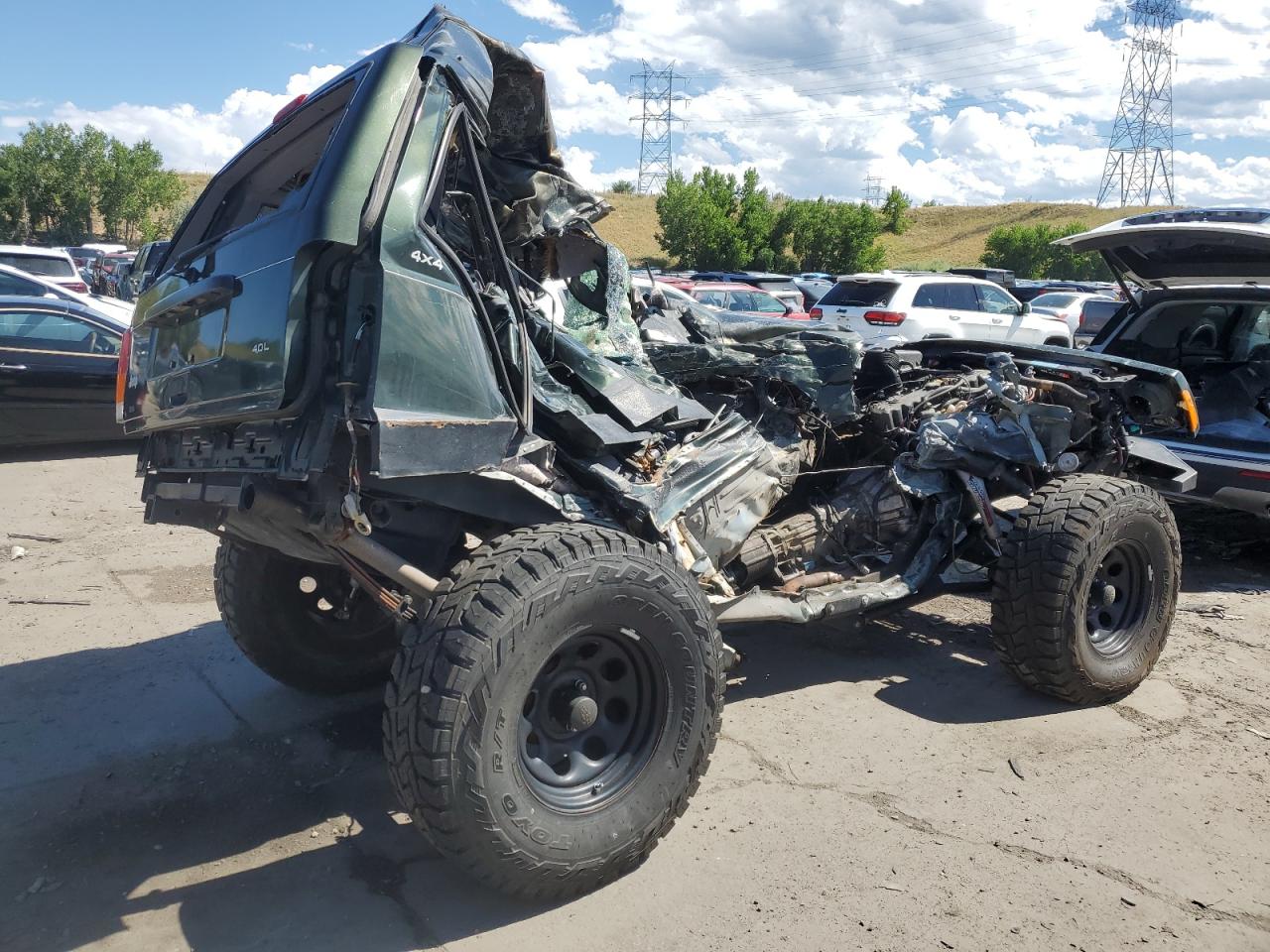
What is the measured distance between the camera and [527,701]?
3084mm

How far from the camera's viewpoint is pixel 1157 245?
633 cm

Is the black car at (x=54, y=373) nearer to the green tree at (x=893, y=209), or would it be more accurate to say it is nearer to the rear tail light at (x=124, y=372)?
the rear tail light at (x=124, y=372)

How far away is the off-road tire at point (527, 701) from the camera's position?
2.72 m

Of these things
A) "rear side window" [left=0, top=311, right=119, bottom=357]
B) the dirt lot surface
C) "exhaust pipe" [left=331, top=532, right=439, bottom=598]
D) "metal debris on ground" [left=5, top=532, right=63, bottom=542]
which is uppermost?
"rear side window" [left=0, top=311, right=119, bottom=357]

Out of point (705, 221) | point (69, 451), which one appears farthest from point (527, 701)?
point (705, 221)

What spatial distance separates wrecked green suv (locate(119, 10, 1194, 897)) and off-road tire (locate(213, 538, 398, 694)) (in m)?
0.01

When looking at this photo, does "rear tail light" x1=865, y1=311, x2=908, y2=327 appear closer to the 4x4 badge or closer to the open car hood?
the open car hood

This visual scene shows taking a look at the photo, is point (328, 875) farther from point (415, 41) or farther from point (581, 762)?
point (415, 41)

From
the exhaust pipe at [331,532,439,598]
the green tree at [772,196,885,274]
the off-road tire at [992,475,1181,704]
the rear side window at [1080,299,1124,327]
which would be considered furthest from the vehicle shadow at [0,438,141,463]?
the green tree at [772,196,885,274]

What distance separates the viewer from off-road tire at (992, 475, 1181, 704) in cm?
434

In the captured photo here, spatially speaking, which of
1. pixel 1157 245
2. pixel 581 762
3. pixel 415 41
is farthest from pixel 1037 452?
pixel 415 41

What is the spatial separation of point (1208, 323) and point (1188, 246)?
186 cm

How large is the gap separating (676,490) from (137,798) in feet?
7.65

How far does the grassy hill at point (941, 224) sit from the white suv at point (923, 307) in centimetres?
4186
